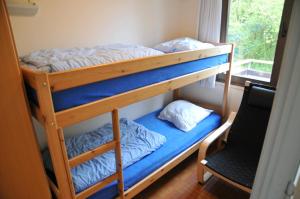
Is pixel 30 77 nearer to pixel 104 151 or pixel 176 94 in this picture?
pixel 104 151

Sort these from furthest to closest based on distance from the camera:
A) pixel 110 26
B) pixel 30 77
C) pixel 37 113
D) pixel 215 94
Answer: pixel 215 94, pixel 110 26, pixel 37 113, pixel 30 77

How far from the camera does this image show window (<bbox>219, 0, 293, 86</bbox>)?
226 centimetres

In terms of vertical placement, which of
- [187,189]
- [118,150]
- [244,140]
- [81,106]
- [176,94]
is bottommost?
[187,189]

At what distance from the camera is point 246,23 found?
2510mm

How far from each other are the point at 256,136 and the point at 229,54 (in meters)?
1.02

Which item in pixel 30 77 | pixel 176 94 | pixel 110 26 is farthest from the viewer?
pixel 176 94

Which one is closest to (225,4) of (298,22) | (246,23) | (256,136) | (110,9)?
(246,23)

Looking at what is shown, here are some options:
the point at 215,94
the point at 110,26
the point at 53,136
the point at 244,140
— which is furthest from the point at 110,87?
the point at 215,94

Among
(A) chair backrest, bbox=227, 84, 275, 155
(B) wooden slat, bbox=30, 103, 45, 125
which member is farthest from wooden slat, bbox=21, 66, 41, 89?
(A) chair backrest, bbox=227, 84, 275, 155

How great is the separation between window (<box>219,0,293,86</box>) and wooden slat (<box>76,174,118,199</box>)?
6.74 ft

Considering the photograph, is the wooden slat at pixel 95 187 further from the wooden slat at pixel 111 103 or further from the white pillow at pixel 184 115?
the white pillow at pixel 184 115

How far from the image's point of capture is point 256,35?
2.47 m

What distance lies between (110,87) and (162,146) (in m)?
1.06

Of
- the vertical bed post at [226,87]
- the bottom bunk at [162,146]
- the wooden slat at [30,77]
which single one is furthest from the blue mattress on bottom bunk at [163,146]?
the wooden slat at [30,77]
